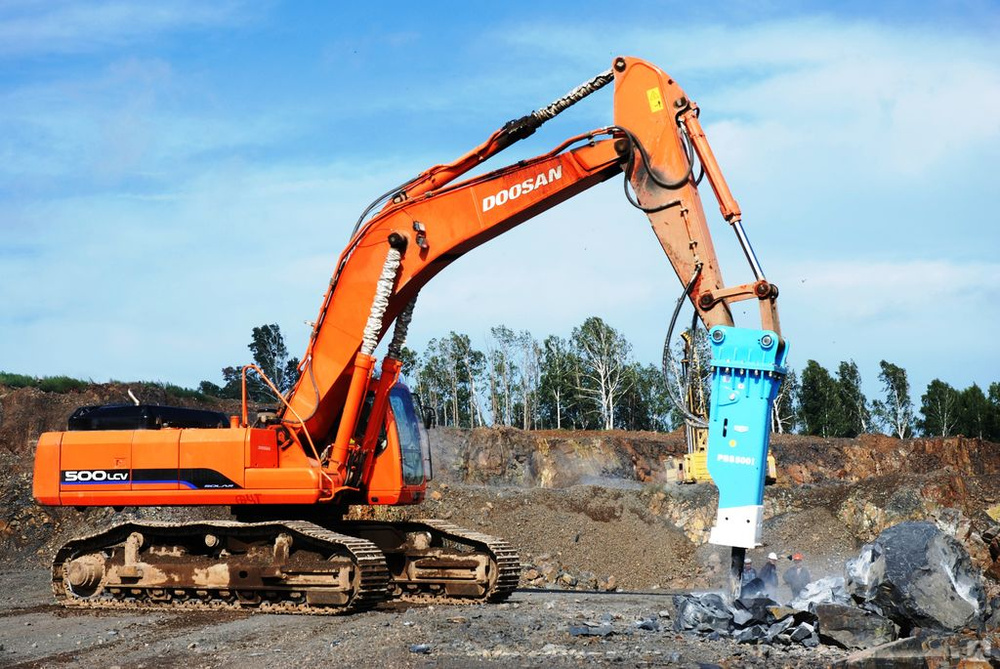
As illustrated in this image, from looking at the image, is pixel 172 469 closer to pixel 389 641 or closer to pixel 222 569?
pixel 222 569

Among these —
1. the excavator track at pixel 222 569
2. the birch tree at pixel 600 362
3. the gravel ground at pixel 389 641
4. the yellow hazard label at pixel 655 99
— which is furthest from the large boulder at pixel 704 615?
the birch tree at pixel 600 362

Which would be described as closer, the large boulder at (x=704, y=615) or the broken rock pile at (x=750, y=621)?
the broken rock pile at (x=750, y=621)

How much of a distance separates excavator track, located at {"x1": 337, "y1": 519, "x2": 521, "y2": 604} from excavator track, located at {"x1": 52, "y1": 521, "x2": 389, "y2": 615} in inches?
36.5

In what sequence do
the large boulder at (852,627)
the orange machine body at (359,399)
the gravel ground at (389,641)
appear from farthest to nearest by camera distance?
the orange machine body at (359,399), the large boulder at (852,627), the gravel ground at (389,641)

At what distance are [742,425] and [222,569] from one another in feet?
20.8

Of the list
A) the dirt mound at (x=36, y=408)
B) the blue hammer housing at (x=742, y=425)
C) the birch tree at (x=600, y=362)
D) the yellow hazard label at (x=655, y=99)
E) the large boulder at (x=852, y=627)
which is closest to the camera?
the blue hammer housing at (x=742, y=425)

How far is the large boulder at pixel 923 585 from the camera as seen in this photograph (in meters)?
9.28

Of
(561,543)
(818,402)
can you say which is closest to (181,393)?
(561,543)

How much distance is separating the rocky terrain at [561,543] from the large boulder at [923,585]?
0.75m

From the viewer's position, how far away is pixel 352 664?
8695mm

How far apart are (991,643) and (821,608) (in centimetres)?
→ 132

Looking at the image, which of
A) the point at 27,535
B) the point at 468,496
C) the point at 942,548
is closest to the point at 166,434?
the point at 942,548

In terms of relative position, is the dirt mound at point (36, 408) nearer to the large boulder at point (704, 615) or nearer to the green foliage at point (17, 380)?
the green foliage at point (17, 380)

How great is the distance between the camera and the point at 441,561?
42.2 feet
